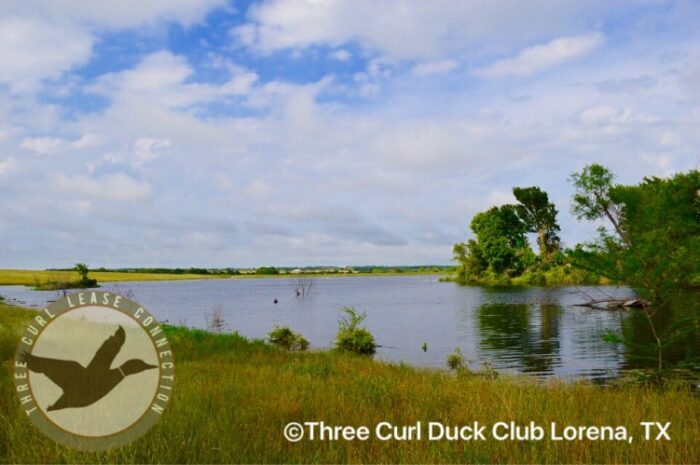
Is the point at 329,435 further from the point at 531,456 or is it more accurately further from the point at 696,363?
the point at 696,363

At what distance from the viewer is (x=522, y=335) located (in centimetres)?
3603

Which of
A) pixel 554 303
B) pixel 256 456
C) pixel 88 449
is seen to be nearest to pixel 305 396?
pixel 256 456

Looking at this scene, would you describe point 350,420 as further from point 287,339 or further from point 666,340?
point 287,339

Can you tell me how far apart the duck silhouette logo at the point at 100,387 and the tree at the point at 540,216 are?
10275 cm

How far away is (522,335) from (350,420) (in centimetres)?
3047

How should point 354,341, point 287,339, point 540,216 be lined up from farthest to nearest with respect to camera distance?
1. point 540,216
2. point 287,339
3. point 354,341

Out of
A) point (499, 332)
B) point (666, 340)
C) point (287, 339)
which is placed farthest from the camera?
point (499, 332)

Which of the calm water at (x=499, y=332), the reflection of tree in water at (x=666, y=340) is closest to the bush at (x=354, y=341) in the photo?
the calm water at (x=499, y=332)

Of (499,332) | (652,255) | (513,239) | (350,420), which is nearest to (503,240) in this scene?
(513,239)

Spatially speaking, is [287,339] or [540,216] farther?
[540,216]

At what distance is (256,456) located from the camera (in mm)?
6473

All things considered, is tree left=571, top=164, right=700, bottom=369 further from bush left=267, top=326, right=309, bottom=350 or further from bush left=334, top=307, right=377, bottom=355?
bush left=267, top=326, right=309, bottom=350

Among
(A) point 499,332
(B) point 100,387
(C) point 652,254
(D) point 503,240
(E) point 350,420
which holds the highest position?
(D) point 503,240

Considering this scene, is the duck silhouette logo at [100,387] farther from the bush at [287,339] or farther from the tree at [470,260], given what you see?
the tree at [470,260]
